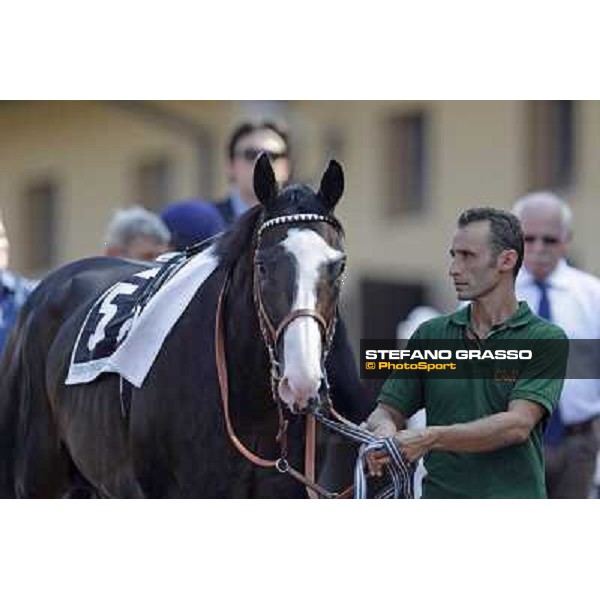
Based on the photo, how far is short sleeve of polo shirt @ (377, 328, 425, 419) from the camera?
6.46 metres

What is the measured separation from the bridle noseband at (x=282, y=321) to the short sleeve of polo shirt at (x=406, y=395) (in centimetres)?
26

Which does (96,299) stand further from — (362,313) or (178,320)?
(362,313)

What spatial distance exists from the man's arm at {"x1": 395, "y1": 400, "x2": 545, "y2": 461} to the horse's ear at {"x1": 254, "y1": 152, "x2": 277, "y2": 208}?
2.99 feet

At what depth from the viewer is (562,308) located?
8102 millimetres

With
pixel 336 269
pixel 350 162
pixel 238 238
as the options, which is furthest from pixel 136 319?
pixel 350 162

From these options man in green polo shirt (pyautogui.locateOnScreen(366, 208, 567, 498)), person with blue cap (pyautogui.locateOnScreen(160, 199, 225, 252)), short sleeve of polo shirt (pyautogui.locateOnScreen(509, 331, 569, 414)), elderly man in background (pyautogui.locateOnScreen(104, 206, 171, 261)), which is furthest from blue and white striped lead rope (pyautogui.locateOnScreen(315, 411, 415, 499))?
elderly man in background (pyautogui.locateOnScreen(104, 206, 171, 261))

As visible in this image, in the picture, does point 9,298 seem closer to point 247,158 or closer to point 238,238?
point 247,158

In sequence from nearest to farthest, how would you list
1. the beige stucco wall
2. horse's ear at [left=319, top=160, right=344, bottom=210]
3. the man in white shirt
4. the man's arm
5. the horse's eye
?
the man's arm → the horse's eye → horse's ear at [left=319, top=160, right=344, bottom=210] → the man in white shirt → the beige stucco wall

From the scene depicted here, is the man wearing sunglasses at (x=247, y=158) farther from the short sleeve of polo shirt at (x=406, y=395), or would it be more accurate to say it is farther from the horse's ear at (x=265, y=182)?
the short sleeve of polo shirt at (x=406, y=395)

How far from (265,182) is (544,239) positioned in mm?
2045

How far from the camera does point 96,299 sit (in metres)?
8.07

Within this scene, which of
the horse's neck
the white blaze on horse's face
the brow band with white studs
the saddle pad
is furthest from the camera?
the saddle pad

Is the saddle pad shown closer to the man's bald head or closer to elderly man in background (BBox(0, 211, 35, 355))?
elderly man in background (BBox(0, 211, 35, 355))
